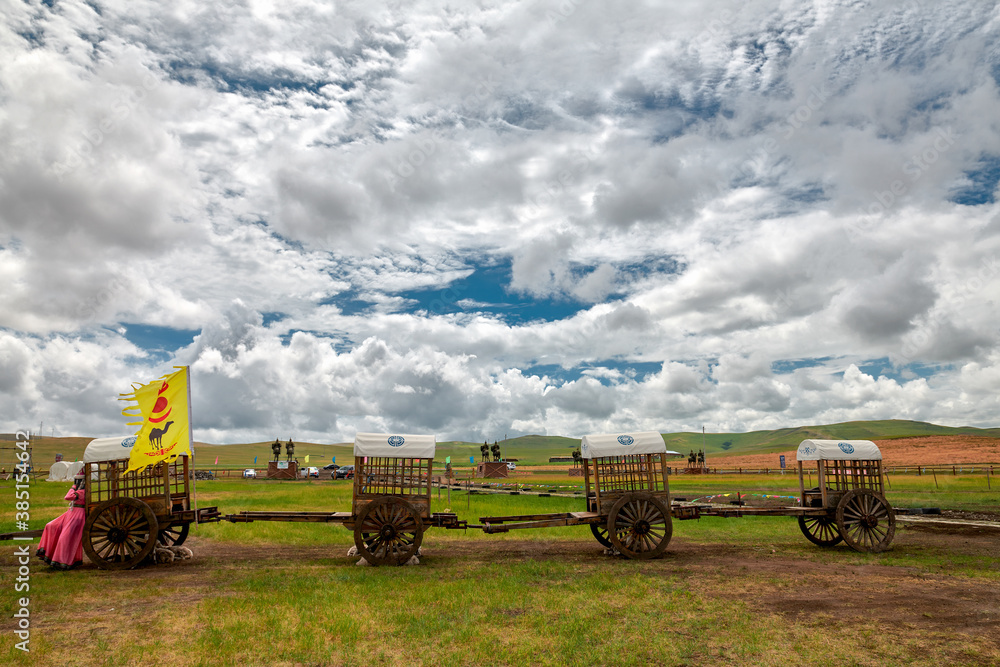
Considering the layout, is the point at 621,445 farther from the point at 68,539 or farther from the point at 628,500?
the point at 68,539

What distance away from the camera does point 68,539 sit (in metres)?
13.9

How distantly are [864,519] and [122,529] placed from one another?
19.0 m

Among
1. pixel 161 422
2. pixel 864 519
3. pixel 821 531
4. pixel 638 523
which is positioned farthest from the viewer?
pixel 821 531

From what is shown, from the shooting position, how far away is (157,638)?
8.79 m

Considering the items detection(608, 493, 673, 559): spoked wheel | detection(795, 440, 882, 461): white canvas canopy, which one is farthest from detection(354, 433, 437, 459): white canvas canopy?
detection(795, 440, 882, 461): white canvas canopy

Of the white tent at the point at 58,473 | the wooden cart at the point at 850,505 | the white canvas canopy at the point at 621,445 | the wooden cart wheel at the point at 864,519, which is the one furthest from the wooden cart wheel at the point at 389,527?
the white tent at the point at 58,473

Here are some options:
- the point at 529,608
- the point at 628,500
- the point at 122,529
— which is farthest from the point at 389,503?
the point at 122,529

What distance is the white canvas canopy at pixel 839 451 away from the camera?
16.3m

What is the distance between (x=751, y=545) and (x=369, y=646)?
515 inches

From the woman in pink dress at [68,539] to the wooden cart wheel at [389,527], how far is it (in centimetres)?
646

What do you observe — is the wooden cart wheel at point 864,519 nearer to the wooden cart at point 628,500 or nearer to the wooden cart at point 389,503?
the wooden cart at point 628,500

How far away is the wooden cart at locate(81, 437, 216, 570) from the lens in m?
13.9

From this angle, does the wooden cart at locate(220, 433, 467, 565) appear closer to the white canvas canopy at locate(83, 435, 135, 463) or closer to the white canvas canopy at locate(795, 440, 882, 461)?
the white canvas canopy at locate(83, 435, 135, 463)

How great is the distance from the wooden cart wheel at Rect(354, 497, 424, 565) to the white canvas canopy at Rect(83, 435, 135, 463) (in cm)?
577
